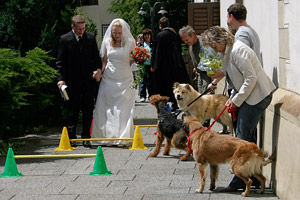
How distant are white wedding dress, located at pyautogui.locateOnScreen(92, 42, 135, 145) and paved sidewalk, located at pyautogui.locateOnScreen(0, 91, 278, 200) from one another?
23.2 inches

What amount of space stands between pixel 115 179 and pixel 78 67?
350 centimetres

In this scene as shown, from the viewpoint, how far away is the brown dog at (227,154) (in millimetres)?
A: 7211

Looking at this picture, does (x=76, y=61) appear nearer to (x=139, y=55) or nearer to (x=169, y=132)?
(x=139, y=55)

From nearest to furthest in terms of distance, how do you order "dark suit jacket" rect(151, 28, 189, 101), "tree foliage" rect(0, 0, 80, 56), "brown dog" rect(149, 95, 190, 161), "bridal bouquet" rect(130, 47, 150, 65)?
"brown dog" rect(149, 95, 190, 161) → "bridal bouquet" rect(130, 47, 150, 65) → "tree foliage" rect(0, 0, 80, 56) → "dark suit jacket" rect(151, 28, 189, 101)

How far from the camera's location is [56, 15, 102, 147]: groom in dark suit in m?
11.7

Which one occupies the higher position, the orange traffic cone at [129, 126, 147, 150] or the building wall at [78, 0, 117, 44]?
the building wall at [78, 0, 117, 44]

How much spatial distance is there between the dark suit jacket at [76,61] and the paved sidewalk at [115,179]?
123 centimetres

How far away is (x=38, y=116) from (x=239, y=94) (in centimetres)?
748

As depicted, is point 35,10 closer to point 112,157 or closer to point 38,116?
point 38,116

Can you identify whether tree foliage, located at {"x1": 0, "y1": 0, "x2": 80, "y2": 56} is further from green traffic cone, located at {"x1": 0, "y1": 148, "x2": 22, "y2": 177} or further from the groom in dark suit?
green traffic cone, located at {"x1": 0, "y1": 148, "x2": 22, "y2": 177}

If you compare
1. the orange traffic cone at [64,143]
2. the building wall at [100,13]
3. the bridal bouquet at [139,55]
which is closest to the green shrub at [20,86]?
the orange traffic cone at [64,143]

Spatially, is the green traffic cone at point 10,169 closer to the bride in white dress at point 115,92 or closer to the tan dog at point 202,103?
the bride in white dress at point 115,92

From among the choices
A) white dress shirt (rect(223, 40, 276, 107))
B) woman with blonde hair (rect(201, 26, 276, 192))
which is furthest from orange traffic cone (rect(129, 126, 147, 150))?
white dress shirt (rect(223, 40, 276, 107))

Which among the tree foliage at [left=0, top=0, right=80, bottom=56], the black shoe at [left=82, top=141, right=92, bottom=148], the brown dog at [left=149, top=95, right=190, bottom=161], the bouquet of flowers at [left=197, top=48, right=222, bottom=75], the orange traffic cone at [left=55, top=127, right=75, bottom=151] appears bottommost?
the black shoe at [left=82, top=141, right=92, bottom=148]
